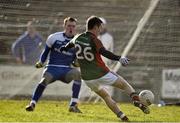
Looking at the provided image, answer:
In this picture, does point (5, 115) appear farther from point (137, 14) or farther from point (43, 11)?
point (137, 14)

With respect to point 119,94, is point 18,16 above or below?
above

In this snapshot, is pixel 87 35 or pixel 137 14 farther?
pixel 137 14

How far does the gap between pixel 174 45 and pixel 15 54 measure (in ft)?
13.7

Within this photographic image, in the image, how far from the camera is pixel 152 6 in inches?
706

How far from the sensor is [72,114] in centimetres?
1320

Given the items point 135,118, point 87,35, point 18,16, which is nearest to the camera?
point 87,35

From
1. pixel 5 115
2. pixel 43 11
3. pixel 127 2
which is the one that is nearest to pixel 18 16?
pixel 43 11

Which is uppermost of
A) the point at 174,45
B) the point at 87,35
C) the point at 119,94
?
the point at 87,35

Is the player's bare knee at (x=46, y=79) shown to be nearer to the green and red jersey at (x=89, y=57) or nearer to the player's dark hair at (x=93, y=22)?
the green and red jersey at (x=89, y=57)

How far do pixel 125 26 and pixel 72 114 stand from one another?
18.4 ft

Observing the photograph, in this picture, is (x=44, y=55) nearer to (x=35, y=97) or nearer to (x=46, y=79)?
(x=46, y=79)

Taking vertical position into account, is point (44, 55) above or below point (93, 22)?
below

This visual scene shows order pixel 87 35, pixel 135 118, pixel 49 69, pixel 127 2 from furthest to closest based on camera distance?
pixel 127 2 < pixel 49 69 < pixel 135 118 < pixel 87 35

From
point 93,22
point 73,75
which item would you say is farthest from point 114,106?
point 73,75
